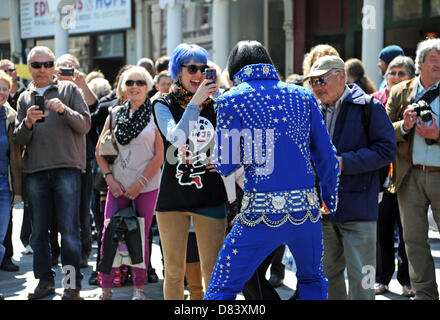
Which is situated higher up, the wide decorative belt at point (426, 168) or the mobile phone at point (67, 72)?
the mobile phone at point (67, 72)

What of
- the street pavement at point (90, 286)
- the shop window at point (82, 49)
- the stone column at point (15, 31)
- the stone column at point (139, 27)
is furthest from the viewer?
the stone column at point (15, 31)

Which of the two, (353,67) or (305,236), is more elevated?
(353,67)

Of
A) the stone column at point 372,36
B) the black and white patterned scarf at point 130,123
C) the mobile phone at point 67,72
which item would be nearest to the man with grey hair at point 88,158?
the mobile phone at point 67,72

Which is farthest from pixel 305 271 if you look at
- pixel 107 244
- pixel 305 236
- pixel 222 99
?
pixel 107 244

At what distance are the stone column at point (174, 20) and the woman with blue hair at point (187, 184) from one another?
10282 millimetres

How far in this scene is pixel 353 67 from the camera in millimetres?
6570

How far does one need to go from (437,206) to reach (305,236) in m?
1.96

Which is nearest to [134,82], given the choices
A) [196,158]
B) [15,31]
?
[196,158]

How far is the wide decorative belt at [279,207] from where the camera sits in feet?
10.0

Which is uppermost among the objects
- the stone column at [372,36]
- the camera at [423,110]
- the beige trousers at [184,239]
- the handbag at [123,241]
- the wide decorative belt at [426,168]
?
Answer: the stone column at [372,36]

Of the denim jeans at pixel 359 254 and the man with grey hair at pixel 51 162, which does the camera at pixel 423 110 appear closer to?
the denim jeans at pixel 359 254

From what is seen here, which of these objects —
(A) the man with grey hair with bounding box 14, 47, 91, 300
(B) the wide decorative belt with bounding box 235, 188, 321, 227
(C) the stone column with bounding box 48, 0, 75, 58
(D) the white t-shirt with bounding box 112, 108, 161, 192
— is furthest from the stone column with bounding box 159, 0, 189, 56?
(B) the wide decorative belt with bounding box 235, 188, 321, 227
